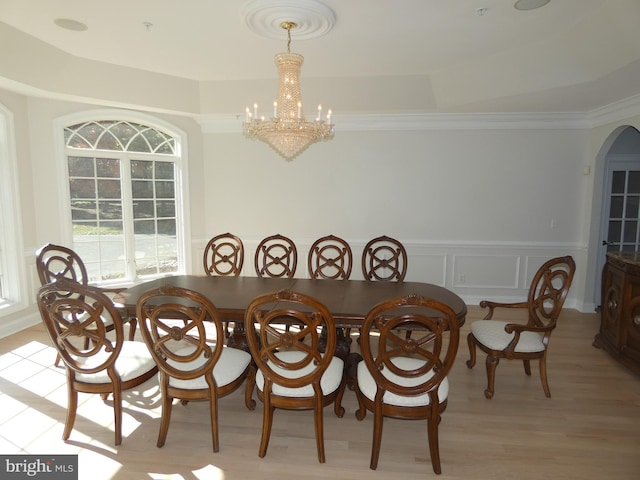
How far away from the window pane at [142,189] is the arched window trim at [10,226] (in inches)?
47.6

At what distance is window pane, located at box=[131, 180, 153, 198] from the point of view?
4.87 metres

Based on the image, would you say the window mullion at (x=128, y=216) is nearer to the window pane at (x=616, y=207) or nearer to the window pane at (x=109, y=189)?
the window pane at (x=109, y=189)

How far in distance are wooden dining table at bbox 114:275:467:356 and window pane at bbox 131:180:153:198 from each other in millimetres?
2052

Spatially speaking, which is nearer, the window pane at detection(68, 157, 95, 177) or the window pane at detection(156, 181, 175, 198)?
the window pane at detection(68, 157, 95, 177)

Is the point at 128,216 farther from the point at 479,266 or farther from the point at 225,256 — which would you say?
the point at 479,266

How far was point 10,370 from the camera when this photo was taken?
3.12m

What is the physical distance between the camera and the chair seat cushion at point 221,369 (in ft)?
7.02

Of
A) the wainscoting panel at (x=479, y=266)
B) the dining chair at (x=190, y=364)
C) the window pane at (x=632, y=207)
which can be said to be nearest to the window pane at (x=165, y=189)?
the wainscoting panel at (x=479, y=266)

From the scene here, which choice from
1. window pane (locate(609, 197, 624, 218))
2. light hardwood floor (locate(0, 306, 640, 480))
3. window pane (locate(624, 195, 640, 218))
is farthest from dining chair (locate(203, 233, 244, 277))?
window pane (locate(624, 195, 640, 218))

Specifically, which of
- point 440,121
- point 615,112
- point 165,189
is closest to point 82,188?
point 165,189

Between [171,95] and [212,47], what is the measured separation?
1310 millimetres

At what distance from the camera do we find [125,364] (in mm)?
2283

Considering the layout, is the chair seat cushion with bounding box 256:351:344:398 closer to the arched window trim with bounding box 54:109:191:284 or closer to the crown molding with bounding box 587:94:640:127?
the arched window trim with bounding box 54:109:191:284

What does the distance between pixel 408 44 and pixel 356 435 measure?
10.3 ft
